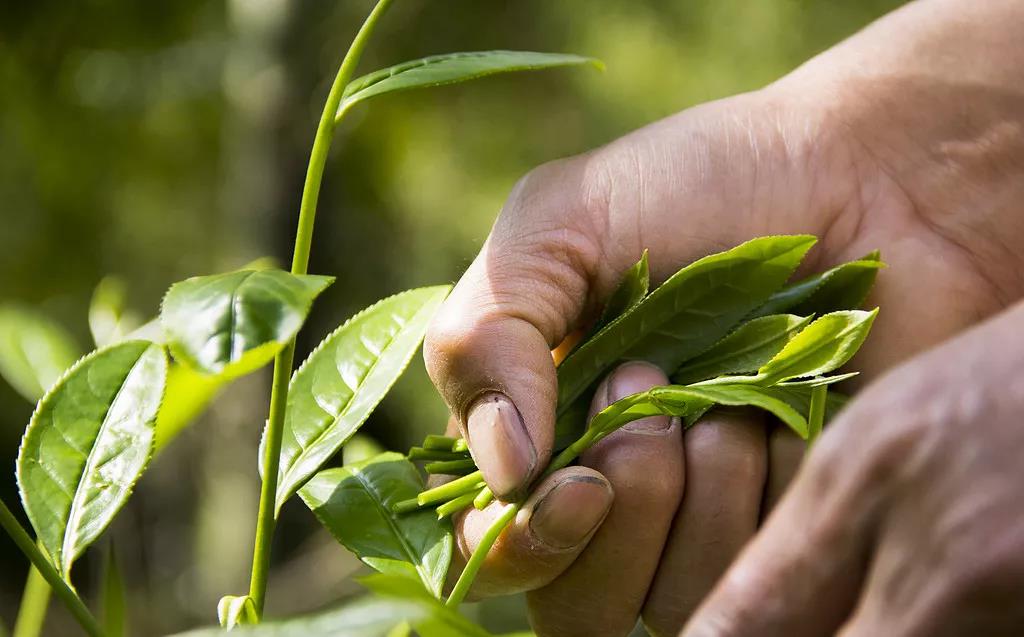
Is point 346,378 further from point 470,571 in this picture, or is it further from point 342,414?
point 470,571

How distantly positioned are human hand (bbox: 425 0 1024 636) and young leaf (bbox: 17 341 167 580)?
20 cm

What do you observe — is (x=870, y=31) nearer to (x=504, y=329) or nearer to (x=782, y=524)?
(x=504, y=329)

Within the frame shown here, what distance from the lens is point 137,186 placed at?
3.93 m

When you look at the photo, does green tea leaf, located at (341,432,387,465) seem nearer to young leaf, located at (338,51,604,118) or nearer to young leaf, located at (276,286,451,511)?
young leaf, located at (276,286,451,511)

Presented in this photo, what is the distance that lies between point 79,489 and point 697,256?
481 mm

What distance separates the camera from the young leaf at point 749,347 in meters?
0.55

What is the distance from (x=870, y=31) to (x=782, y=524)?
0.74 meters

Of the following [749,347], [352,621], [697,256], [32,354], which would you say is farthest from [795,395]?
[32,354]

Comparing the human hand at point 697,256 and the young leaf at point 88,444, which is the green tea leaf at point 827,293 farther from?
the young leaf at point 88,444

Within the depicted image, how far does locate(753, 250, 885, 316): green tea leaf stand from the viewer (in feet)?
2.01

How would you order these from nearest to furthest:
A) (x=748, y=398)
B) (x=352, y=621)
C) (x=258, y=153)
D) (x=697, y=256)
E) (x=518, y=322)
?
(x=352, y=621), (x=748, y=398), (x=518, y=322), (x=697, y=256), (x=258, y=153)

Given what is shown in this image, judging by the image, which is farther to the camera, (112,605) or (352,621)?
(112,605)

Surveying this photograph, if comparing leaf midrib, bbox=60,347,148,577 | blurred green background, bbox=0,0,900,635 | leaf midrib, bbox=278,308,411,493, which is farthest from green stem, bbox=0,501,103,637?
blurred green background, bbox=0,0,900,635

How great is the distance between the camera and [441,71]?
1.56 ft
